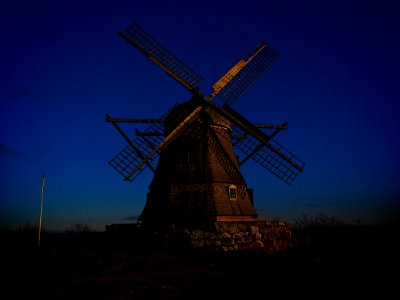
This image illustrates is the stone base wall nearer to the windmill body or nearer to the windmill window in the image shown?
the windmill body

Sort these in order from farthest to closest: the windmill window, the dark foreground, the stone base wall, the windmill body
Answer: the windmill window
the windmill body
the stone base wall
the dark foreground

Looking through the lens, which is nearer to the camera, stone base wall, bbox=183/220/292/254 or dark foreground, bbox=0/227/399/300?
dark foreground, bbox=0/227/399/300

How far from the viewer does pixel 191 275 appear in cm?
912

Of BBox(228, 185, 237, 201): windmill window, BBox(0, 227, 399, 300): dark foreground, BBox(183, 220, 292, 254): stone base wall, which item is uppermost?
BBox(228, 185, 237, 201): windmill window

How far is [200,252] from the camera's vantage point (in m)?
12.9

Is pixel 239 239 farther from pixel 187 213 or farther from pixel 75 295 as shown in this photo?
pixel 75 295

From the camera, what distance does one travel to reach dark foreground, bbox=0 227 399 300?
286 inches

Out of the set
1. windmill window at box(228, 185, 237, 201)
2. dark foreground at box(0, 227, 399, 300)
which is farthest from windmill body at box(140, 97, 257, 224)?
dark foreground at box(0, 227, 399, 300)

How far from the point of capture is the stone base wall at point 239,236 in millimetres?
13117

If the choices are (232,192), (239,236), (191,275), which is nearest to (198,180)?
(232,192)

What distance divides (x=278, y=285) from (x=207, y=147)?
30.1ft

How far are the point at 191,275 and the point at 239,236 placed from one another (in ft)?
16.6

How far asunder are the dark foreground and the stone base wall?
0.59 m

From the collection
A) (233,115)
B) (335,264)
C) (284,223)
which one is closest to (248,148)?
(233,115)
